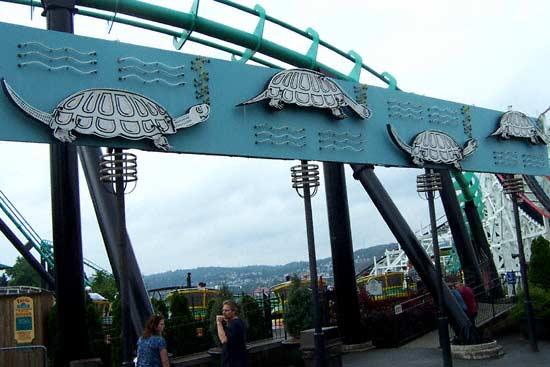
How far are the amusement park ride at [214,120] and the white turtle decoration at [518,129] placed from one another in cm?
4

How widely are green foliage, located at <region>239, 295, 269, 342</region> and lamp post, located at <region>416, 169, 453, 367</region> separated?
426 cm

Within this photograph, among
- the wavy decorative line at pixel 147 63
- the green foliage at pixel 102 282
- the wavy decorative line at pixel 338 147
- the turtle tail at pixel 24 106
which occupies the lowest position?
the green foliage at pixel 102 282

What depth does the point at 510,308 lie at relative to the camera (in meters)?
16.1

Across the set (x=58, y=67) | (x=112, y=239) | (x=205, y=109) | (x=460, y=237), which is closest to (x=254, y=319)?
(x=112, y=239)

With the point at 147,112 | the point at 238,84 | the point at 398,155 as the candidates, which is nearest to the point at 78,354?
the point at 147,112

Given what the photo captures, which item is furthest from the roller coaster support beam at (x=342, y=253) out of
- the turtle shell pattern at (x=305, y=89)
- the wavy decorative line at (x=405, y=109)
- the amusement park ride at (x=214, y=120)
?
the turtle shell pattern at (x=305, y=89)

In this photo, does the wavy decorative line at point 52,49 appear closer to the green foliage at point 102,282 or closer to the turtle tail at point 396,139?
the turtle tail at point 396,139

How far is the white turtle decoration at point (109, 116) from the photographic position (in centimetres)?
750

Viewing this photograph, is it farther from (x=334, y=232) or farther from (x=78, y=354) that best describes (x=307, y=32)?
(x=78, y=354)

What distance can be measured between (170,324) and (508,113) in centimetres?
896

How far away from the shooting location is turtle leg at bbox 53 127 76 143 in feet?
24.6

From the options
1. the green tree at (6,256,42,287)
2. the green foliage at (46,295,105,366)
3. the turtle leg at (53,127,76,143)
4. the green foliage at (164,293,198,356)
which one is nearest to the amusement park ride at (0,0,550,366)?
the turtle leg at (53,127,76,143)

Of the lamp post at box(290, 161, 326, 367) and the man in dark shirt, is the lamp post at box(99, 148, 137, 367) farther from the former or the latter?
the lamp post at box(290, 161, 326, 367)

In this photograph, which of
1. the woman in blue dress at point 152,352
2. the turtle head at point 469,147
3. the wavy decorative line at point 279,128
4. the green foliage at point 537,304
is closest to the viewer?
the woman in blue dress at point 152,352
